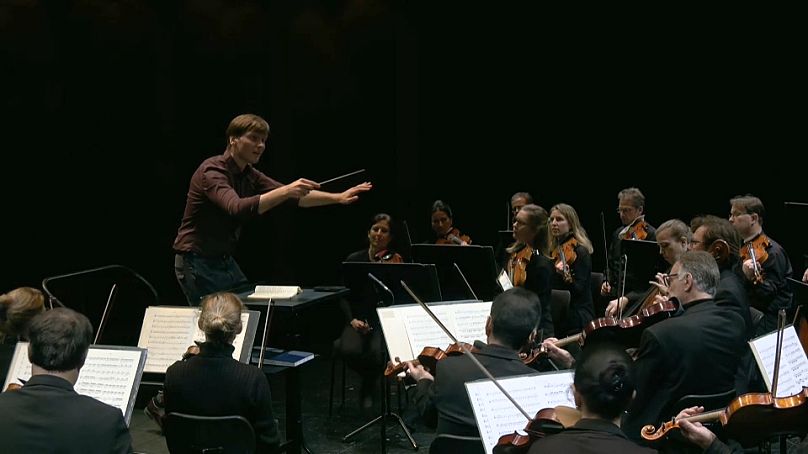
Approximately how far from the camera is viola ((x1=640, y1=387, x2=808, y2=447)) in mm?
2807

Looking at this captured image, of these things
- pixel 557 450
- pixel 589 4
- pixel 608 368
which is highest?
pixel 589 4

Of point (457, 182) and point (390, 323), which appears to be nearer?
point (390, 323)

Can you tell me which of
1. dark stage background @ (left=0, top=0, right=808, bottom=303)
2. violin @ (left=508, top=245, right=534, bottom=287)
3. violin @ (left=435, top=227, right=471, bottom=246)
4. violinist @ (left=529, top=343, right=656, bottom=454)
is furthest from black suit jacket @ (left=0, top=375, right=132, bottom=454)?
dark stage background @ (left=0, top=0, right=808, bottom=303)

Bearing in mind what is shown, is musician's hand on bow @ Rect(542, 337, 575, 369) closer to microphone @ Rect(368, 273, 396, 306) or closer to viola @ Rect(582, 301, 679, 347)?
viola @ Rect(582, 301, 679, 347)

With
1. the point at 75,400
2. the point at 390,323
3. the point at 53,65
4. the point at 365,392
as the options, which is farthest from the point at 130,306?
the point at 75,400

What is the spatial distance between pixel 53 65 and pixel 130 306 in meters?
2.30

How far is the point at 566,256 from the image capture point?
18.9ft

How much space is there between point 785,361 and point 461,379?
1.35 meters

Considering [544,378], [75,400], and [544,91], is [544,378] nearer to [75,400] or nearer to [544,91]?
[75,400]

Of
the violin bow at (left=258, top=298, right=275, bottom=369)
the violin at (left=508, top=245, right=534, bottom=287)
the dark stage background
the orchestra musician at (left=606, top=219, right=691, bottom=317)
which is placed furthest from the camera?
the dark stage background

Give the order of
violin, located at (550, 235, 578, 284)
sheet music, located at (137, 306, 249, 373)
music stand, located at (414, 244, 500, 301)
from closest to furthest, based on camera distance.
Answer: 1. sheet music, located at (137, 306, 249, 373)
2. music stand, located at (414, 244, 500, 301)
3. violin, located at (550, 235, 578, 284)

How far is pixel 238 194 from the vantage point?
4402mm

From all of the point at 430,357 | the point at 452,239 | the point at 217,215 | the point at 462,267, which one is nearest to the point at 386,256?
the point at 462,267

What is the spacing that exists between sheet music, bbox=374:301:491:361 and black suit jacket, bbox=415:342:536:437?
76 centimetres
